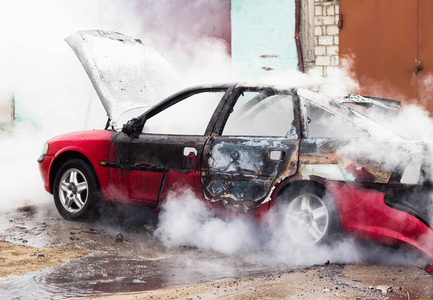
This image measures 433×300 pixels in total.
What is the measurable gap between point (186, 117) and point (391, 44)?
623 centimetres

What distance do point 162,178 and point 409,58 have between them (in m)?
7.07

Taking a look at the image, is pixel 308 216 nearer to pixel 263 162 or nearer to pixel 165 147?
pixel 263 162

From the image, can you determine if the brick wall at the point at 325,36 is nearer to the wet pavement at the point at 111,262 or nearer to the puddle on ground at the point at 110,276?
the wet pavement at the point at 111,262

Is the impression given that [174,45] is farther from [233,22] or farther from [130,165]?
[130,165]

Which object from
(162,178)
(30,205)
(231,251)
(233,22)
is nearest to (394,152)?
(231,251)

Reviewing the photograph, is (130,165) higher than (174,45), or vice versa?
(174,45)

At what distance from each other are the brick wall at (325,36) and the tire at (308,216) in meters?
7.03

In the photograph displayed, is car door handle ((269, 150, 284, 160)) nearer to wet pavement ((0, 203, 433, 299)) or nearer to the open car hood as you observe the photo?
wet pavement ((0, 203, 433, 299))

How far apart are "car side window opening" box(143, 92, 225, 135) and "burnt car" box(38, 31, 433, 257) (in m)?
0.01

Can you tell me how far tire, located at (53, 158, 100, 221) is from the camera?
5629 mm

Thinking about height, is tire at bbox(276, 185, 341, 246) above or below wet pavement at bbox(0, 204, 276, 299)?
above

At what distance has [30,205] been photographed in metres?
6.99

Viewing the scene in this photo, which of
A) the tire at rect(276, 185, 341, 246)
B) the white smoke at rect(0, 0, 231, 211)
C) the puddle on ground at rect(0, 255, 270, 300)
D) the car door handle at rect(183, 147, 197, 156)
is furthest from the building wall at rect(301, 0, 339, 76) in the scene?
the puddle on ground at rect(0, 255, 270, 300)

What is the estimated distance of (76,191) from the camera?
5770 mm
